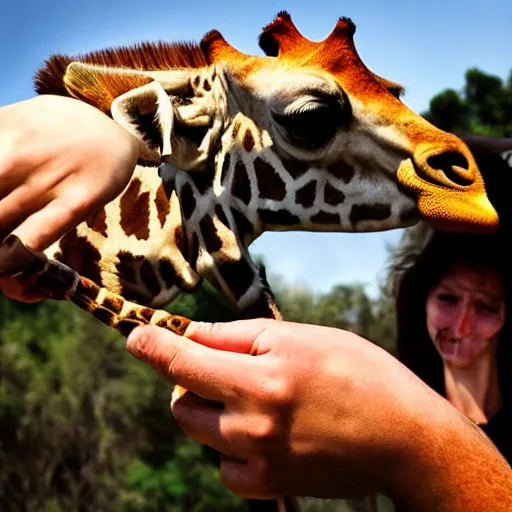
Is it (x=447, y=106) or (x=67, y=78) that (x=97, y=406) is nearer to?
(x=447, y=106)

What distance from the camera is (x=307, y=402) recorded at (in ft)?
1.84

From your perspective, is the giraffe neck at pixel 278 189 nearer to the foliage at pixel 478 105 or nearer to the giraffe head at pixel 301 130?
the giraffe head at pixel 301 130

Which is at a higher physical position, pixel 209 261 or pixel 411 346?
pixel 411 346

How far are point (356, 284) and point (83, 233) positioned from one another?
3.26m

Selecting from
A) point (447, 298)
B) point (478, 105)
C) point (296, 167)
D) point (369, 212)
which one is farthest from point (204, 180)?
point (478, 105)

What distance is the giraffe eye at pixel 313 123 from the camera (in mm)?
1129

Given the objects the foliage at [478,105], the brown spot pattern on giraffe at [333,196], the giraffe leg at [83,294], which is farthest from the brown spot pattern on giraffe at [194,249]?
the foliage at [478,105]

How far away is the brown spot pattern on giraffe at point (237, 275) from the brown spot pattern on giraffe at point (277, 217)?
87 mm

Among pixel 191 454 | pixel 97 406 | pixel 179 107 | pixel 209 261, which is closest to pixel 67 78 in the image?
pixel 179 107

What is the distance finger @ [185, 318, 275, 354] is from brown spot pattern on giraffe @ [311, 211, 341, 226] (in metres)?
0.61

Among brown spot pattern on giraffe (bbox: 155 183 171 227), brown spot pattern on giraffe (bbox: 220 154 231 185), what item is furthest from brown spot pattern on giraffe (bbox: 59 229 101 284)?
brown spot pattern on giraffe (bbox: 220 154 231 185)

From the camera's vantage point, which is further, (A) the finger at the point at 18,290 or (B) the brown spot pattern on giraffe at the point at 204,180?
(B) the brown spot pattern on giraffe at the point at 204,180

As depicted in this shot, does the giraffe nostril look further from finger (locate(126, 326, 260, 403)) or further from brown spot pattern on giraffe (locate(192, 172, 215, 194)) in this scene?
finger (locate(126, 326, 260, 403))

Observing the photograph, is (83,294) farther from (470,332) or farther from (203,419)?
(470,332)
